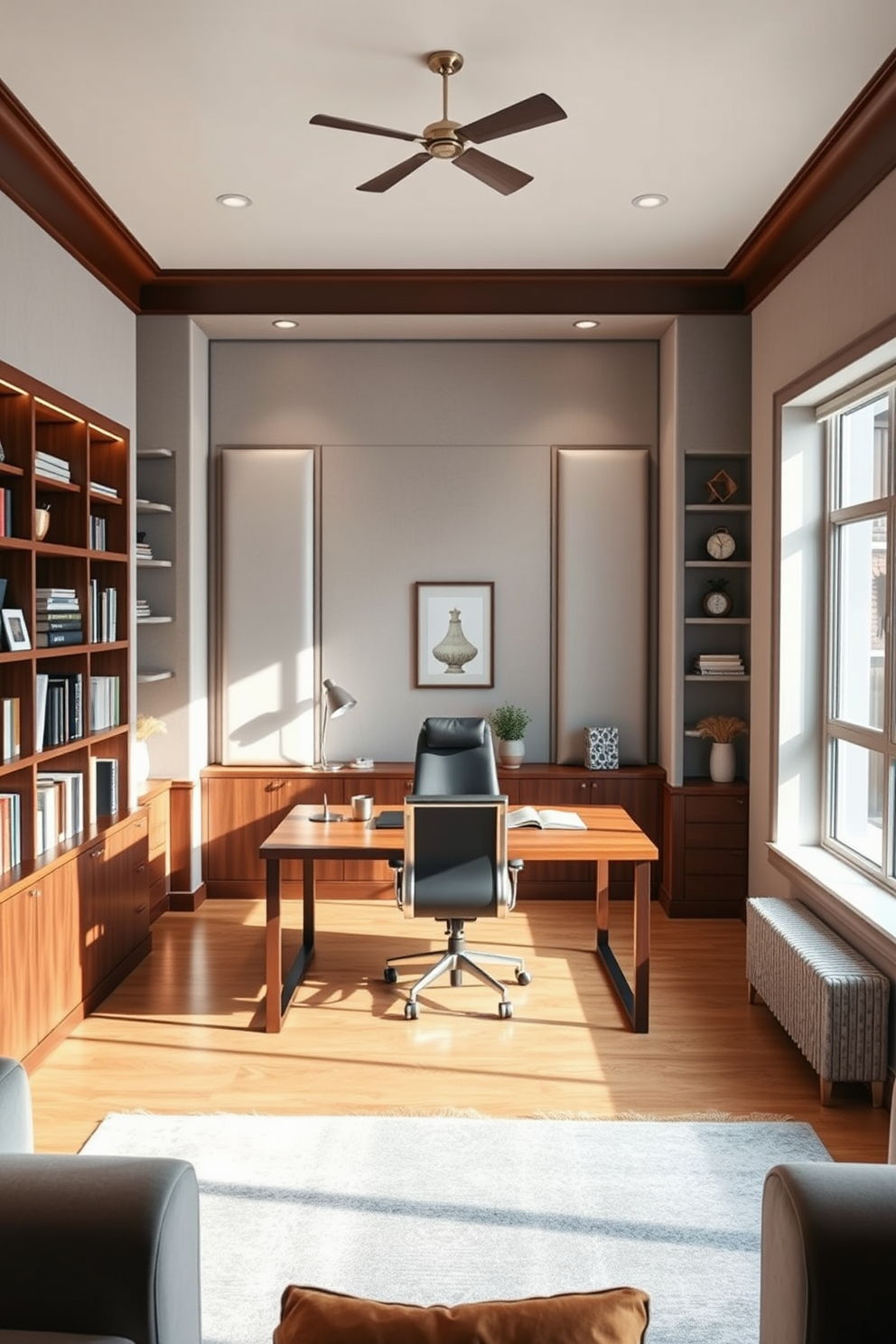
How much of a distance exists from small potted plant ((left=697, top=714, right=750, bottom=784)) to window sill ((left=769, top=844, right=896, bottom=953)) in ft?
2.82

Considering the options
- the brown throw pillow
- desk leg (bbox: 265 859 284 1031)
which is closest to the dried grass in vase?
desk leg (bbox: 265 859 284 1031)

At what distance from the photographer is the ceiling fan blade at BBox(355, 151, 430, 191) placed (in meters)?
3.36

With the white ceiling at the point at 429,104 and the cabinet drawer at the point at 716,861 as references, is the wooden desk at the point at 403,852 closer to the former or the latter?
the cabinet drawer at the point at 716,861

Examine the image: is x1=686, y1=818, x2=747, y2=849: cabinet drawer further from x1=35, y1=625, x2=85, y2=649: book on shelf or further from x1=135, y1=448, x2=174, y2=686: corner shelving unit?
x1=35, y1=625, x2=85, y2=649: book on shelf

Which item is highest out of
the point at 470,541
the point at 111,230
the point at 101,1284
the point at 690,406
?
the point at 111,230

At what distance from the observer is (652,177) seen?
4.24 m

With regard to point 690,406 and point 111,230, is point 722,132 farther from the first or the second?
point 111,230

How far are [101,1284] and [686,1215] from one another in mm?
1718

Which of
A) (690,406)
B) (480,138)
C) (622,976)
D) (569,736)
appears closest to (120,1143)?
(622,976)

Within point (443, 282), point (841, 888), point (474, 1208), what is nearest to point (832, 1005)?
point (841, 888)

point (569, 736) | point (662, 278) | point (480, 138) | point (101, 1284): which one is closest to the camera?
point (101, 1284)

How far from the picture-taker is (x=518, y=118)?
3014 millimetres

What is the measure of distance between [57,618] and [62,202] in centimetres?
160

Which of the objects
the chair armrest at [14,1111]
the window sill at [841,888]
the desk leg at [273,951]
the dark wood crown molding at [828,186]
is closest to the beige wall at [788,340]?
the dark wood crown molding at [828,186]
